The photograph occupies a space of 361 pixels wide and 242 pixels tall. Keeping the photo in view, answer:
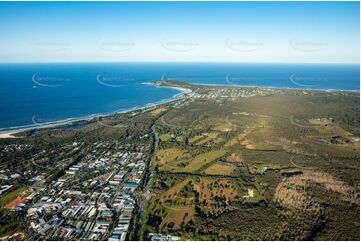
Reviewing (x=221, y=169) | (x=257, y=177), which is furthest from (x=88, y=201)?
(x=257, y=177)

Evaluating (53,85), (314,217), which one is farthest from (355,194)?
(53,85)

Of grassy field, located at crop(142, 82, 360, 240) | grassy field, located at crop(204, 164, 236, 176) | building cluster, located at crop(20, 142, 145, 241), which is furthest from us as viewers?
grassy field, located at crop(204, 164, 236, 176)

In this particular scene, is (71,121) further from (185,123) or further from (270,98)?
(270,98)

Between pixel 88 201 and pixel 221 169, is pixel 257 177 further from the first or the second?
pixel 88 201

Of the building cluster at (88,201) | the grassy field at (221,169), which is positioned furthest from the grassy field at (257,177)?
the building cluster at (88,201)

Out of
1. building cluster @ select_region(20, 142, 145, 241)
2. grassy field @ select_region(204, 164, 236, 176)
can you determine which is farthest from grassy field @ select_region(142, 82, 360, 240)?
building cluster @ select_region(20, 142, 145, 241)

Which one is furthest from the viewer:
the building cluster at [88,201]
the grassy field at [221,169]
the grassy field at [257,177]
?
the grassy field at [221,169]

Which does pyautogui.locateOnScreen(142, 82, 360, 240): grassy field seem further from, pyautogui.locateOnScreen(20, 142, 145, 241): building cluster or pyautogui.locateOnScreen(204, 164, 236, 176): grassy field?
pyautogui.locateOnScreen(20, 142, 145, 241): building cluster

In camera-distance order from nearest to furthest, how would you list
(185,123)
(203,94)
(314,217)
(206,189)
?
(314,217) < (206,189) < (185,123) < (203,94)

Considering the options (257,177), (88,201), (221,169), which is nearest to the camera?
(88,201)

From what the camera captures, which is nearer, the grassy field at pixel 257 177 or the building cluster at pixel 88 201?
the building cluster at pixel 88 201

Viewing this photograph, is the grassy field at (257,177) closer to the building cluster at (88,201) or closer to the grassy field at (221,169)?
the grassy field at (221,169)
